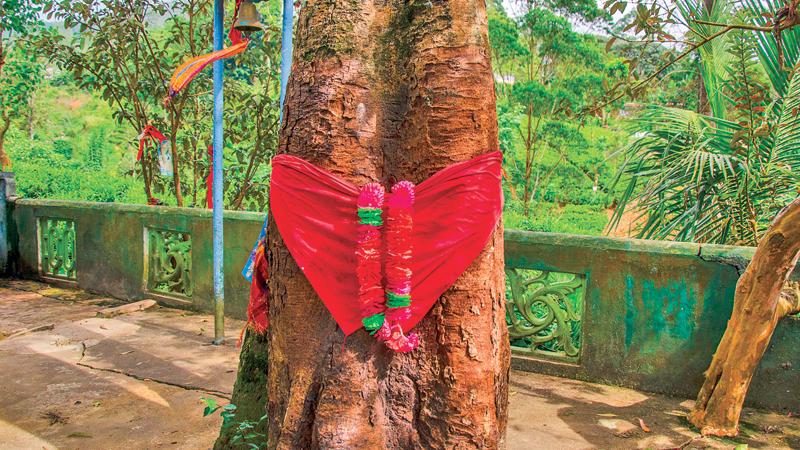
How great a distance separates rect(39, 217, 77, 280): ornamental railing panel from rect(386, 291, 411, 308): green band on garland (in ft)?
22.6

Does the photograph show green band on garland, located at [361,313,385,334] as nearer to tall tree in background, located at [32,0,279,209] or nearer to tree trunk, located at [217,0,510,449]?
tree trunk, located at [217,0,510,449]

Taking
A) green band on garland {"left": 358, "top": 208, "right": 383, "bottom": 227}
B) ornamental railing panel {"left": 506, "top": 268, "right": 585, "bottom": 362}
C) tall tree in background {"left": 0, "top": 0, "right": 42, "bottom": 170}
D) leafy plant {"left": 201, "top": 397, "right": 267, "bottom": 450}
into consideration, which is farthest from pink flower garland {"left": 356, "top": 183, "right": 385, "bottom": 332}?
tall tree in background {"left": 0, "top": 0, "right": 42, "bottom": 170}

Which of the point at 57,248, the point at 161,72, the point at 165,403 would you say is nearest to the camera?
the point at 165,403

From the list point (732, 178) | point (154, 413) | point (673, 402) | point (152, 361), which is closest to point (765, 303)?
point (673, 402)

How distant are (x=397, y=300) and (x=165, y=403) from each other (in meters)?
2.70

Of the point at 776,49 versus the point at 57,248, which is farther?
the point at 57,248

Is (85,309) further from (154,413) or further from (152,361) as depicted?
(154,413)

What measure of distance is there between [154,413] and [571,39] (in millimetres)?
11740

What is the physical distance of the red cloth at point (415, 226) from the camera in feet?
7.02

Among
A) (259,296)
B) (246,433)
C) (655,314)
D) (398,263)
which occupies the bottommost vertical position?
(246,433)

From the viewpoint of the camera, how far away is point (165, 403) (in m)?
4.20

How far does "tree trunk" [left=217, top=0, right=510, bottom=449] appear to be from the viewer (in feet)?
7.16

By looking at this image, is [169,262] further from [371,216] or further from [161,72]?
[371,216]

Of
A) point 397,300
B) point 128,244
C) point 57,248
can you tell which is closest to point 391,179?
point 397,300
